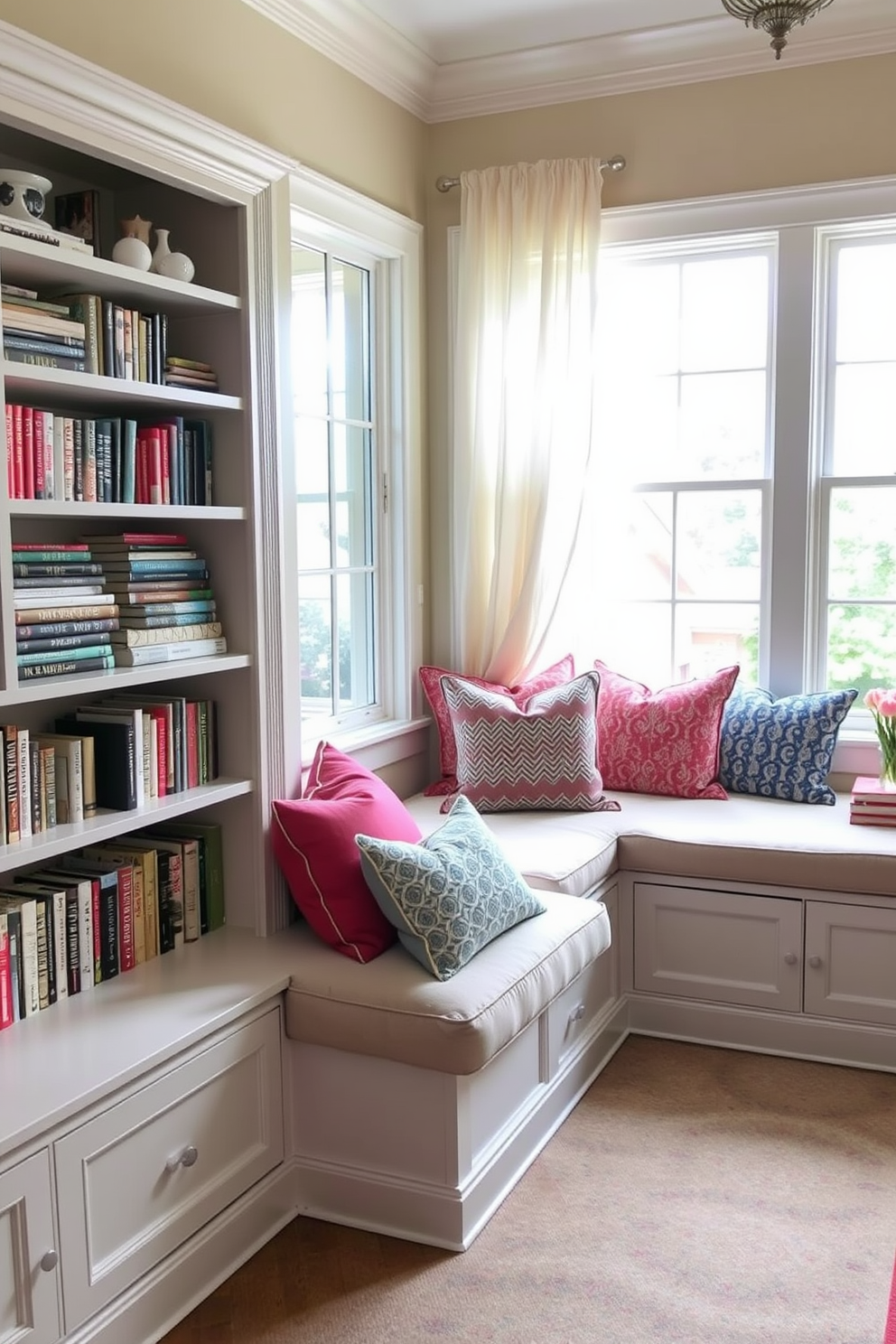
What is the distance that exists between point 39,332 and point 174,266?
473mm

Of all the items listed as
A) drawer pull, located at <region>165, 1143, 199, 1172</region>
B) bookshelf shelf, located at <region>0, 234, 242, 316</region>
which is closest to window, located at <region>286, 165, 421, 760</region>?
bookshelf shelf, located at <region>0, 234, 242, 316</region>

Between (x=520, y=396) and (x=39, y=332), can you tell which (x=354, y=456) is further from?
(x=39, y=332)

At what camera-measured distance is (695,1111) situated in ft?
9.74

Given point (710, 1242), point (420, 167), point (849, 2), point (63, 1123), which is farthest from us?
point (420, 167)

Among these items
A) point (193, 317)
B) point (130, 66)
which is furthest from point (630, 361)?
point (130, 66)

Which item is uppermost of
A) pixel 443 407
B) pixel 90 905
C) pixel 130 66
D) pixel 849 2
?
pixel 849 2

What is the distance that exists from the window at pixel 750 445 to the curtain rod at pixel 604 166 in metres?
0.14

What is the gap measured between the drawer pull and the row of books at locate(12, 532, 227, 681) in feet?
3.09

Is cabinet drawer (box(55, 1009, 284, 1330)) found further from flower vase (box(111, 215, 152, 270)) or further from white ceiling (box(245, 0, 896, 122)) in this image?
white ceiling (box(245, 0, 896, 122))

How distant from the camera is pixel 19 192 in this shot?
2240 millimetres

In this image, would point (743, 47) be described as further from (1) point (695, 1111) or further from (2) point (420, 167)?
(1) point (695, 1111)

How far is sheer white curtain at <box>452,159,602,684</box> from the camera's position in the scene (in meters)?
3.79

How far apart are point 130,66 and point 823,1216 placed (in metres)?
2.83

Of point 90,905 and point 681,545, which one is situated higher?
point 681,545
